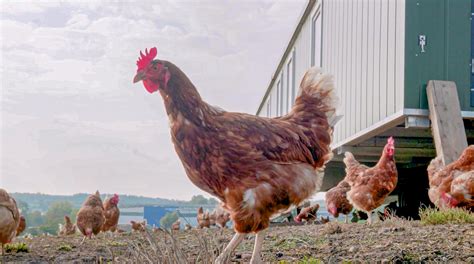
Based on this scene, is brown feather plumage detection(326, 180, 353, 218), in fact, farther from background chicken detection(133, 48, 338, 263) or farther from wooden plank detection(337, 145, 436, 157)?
background chicken detection(133, 48, 338, 263)

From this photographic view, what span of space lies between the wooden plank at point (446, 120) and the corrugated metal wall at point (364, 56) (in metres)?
0.50

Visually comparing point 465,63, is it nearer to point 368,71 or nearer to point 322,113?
point 368,71

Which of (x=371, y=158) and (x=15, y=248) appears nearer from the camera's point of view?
(x=15, y=248)

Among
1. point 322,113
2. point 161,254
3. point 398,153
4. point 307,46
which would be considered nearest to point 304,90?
point 322,113

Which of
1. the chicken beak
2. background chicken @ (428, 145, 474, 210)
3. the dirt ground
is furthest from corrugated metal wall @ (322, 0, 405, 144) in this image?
the chicken beak

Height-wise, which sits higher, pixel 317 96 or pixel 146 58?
pixel 146 58

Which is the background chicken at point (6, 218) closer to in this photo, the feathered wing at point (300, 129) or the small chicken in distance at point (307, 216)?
the feathered wing at point (300, 129)

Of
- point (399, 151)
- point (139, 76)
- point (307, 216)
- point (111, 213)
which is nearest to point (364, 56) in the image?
point (399, 151)

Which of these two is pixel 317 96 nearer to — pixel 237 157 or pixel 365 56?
pixel 237 157

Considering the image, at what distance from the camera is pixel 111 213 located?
10031mm

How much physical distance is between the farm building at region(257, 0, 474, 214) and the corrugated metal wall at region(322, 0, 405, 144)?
15 mm

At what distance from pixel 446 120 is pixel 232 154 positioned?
5076mm

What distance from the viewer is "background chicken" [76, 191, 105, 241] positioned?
817 centimetres

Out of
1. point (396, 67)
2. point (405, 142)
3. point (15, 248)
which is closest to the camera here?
point (15, 248)
